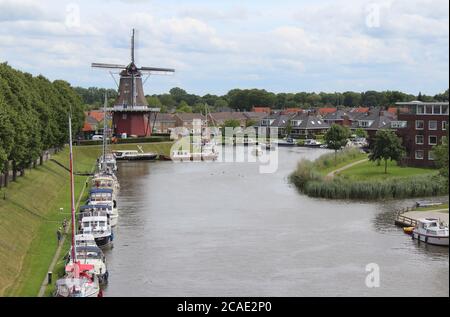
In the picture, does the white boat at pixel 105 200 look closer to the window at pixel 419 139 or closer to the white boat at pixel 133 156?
the window at pixel 419 139

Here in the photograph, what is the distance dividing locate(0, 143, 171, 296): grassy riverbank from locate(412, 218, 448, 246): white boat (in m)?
21.1

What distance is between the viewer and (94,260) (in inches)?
1448

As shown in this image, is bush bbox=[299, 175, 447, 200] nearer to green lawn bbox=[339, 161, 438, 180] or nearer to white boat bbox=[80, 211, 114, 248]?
green lawn bbox=[339, 161, 438, 180]

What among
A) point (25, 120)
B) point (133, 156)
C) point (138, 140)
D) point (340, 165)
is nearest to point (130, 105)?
point (138, 140)

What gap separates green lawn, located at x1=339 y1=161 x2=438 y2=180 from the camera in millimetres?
67500

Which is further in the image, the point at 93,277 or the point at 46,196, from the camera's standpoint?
the point at 46,196

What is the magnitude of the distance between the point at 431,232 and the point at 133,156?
213 ft

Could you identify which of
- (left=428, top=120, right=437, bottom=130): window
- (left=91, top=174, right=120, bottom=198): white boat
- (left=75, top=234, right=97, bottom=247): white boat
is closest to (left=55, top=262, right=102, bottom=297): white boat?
(left=75, top=234, right=97, bottom=247): white boat

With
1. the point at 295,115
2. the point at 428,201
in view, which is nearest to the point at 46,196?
the point at 428,201

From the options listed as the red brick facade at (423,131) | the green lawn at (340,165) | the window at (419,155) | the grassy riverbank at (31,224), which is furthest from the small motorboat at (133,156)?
the window at (419,155)

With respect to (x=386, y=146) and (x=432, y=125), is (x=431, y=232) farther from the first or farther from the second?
(x=432, y=125)

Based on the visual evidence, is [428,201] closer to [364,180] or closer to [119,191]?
[364,180]
